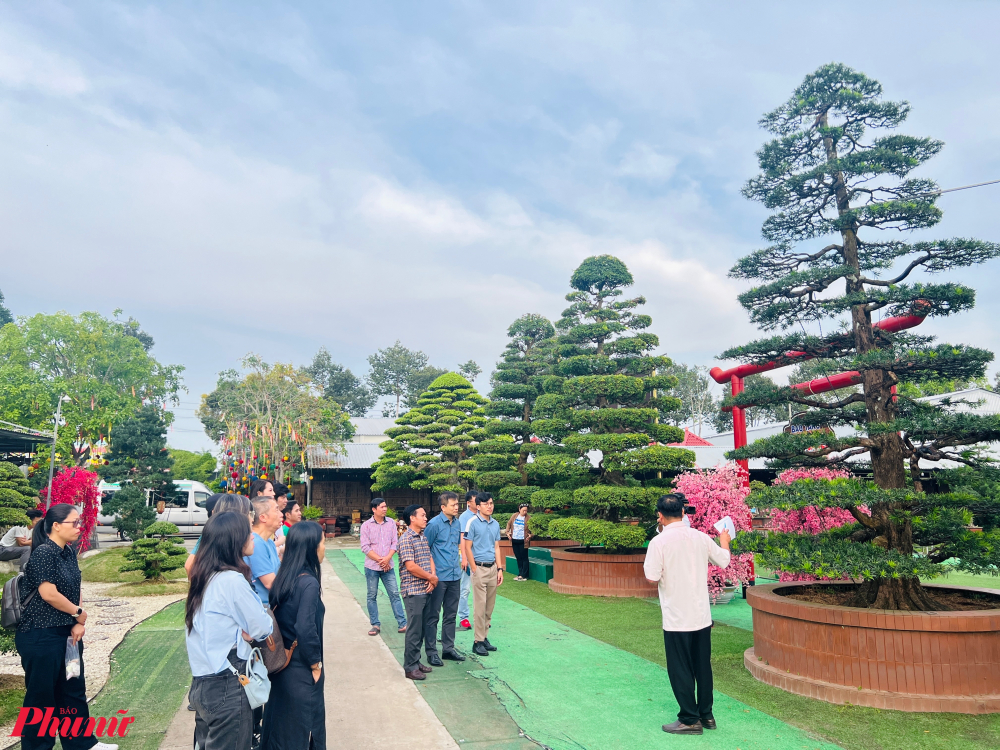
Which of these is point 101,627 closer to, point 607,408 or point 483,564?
point 483,564

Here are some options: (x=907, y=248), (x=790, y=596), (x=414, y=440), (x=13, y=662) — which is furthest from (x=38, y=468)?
(x=907, y=248)

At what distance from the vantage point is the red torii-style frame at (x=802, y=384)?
20.9 ft

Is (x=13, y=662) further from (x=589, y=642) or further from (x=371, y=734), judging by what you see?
(x=589, y=642)

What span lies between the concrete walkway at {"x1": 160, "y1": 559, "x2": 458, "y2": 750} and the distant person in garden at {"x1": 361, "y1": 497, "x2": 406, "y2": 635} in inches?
16.9

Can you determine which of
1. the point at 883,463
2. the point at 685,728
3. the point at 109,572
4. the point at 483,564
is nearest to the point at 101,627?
the point at 483,564

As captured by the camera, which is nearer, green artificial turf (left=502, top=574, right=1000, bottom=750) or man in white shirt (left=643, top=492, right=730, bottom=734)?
green artificial turf (left=502, top=574, right=1000, bottom=750)

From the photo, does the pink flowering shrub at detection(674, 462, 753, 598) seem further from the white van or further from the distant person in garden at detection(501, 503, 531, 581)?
the white van

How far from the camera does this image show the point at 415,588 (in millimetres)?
5477

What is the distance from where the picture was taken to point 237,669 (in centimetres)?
283

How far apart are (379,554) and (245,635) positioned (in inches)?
164

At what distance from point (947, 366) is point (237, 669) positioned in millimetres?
5662

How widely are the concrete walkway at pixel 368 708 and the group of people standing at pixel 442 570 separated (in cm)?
30

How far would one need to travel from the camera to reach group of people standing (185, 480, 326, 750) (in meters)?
2.80

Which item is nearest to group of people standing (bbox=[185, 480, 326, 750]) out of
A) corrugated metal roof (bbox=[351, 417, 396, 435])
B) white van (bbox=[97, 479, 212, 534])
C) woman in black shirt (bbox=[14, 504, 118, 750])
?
woman in black shirt (bbox=[14, 504, 118, 750])
